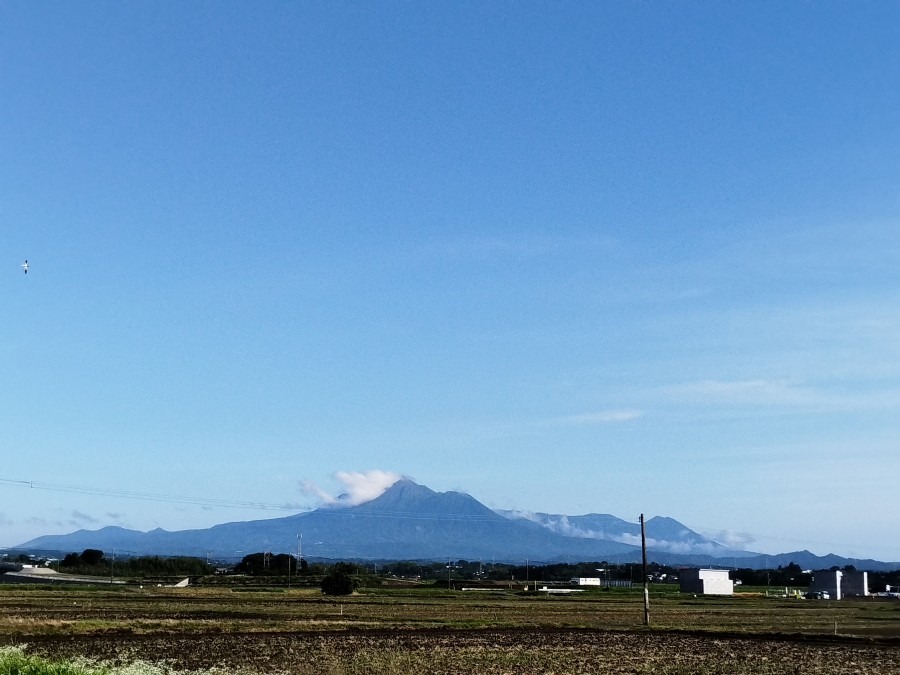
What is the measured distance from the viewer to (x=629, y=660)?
44031 millimetres

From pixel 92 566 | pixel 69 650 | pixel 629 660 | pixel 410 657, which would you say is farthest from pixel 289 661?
pixel 92 566

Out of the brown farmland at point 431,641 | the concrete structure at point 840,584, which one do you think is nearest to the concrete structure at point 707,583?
the concrete structure at point 840,584

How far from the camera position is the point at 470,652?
45406mm

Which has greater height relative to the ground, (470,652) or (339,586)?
(470,652)

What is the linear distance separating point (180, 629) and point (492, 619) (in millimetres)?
25286

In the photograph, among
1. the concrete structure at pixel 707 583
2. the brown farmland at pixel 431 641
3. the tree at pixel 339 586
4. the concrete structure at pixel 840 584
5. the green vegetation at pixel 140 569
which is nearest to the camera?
the brown farmland at pixel 431 641

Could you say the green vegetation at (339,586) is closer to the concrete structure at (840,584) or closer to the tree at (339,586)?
the tree at (339,586)

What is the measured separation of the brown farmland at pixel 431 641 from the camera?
1608 inches

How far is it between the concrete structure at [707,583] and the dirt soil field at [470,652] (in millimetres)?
110047

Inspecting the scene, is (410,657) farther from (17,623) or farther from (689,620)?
(689,620)

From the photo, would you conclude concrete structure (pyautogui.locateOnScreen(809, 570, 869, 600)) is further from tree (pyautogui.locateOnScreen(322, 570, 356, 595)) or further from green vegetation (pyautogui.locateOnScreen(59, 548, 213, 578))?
green vegetation (pyautogui.locateOnScreen(59, 548, 213, 578))

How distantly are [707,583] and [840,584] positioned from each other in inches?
990

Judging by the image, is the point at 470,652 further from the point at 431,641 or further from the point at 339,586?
the point at 339,586

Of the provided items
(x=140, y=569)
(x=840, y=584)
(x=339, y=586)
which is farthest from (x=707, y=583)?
(x=140, y=569)
